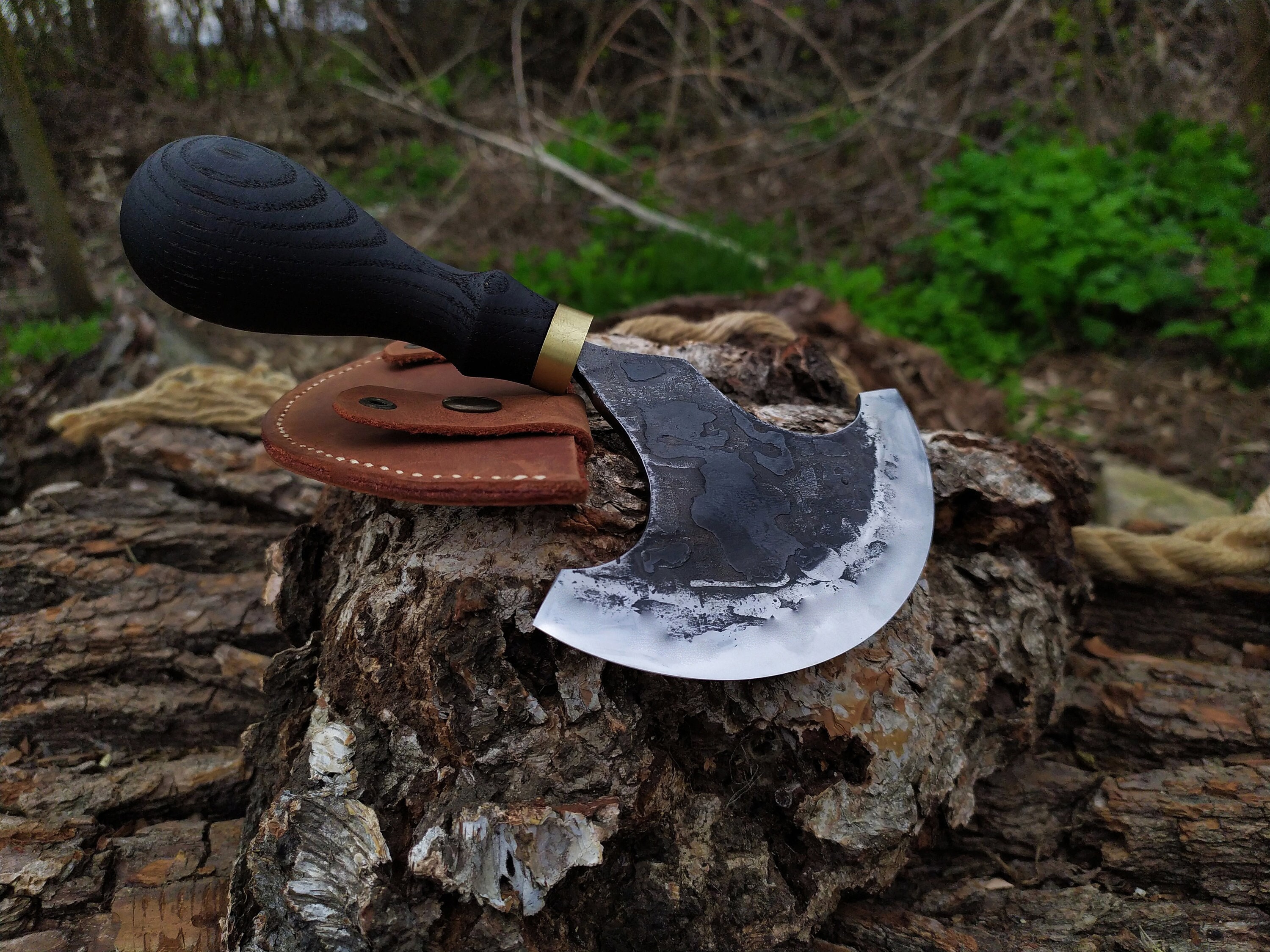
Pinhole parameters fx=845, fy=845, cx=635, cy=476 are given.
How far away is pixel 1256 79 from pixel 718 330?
3.47 metres

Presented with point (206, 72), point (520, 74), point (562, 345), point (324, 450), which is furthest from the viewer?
point (520, 74)

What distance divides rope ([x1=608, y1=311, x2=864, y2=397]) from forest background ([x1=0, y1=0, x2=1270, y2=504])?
1.58 metres

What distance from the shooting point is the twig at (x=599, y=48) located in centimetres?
602

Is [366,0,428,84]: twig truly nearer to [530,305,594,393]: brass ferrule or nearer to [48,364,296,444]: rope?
[48,364,296,444]: rope

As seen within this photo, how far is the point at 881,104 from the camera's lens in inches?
218

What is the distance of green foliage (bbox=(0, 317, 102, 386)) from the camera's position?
9.70ft

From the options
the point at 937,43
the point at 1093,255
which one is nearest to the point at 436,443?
the point at 1093,255

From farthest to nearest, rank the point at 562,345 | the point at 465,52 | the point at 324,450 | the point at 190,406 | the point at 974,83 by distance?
the point at 465,52 < the point at 974,83 < the point at 190,406 < the point at 562,345 < the point at 324,450

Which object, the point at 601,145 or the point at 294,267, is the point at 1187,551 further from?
the point at 601,145

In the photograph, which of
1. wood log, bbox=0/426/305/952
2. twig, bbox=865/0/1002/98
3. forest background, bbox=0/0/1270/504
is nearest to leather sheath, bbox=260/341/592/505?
wood log, bbox=0/426/305/952

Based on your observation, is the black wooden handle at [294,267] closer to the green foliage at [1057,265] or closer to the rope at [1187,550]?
the rope at [1187,550]

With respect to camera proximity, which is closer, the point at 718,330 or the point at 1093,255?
the point at 718,330

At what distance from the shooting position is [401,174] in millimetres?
5445

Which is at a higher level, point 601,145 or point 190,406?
point 601,145
